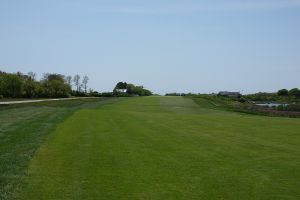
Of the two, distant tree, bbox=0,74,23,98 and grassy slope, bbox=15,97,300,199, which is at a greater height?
distant tree, bbox=0,74,23,98

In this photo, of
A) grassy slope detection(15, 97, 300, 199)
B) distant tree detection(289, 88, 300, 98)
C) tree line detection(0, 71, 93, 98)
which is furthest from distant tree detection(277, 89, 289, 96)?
grassy slope detection(15, 97, 300, 199)

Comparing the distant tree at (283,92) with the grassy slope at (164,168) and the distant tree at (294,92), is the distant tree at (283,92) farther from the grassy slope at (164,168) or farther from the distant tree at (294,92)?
the grassy slope at (164,168)

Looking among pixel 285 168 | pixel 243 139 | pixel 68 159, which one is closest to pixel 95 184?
pixel 68 159

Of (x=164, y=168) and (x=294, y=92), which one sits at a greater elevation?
(x=294, y=92)

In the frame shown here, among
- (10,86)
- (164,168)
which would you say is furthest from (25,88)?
(164,168)

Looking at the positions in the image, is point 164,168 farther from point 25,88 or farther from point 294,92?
point 294,92

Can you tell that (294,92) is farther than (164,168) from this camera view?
Yes

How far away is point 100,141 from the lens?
18.1m

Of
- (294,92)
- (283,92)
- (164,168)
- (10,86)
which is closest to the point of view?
(164,168)

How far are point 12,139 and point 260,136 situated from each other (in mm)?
11046

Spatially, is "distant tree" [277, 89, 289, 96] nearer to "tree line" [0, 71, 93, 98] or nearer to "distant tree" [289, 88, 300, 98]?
"distant tree" [289, 88, 300, 98]

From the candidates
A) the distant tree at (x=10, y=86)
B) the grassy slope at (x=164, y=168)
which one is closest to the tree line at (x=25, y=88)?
the distant tree at (x=10, y=86)

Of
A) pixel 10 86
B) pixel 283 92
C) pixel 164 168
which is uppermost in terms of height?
pixel 10 86

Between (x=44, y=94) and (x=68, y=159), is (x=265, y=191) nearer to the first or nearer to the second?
(x=68, y=159)
